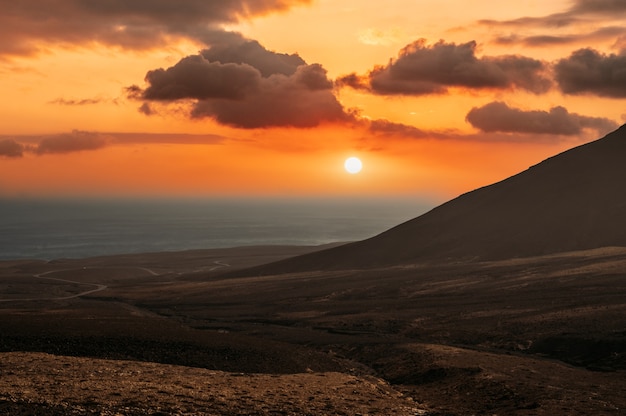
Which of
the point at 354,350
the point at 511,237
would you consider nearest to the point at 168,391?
the point at 354,350

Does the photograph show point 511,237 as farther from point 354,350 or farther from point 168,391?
point 168,391

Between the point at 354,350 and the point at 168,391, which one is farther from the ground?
the point at 168,391

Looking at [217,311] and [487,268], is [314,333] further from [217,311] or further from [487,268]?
[487,268]

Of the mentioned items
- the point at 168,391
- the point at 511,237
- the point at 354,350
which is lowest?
the point at 354,350

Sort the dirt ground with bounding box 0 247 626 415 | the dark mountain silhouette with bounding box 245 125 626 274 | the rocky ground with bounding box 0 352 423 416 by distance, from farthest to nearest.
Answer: the dark mountain silhouette with bounding box 245 125 626 274 → the dirt ground with bounding box 0 247 626 415 → the rocky ground with bounding box 0 352 423 416

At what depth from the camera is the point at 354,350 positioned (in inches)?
2945

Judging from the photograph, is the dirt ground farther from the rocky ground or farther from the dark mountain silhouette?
the dark mountain silhouette

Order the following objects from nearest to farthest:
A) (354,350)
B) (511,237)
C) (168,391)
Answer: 1. (168,391)
2. (354,350)
3. (511,237)

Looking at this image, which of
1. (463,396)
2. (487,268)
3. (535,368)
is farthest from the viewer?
(487,268)

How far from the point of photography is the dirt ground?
45469 millimetres

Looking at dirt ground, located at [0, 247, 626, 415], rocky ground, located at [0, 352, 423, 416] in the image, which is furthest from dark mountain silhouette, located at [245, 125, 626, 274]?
rocky ground, located at [0, 352, 423, 416]

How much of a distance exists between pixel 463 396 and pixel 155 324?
4179cm

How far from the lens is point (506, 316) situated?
86.5 m

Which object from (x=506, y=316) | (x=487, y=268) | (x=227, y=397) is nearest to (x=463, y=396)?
(x=227, y=397)
